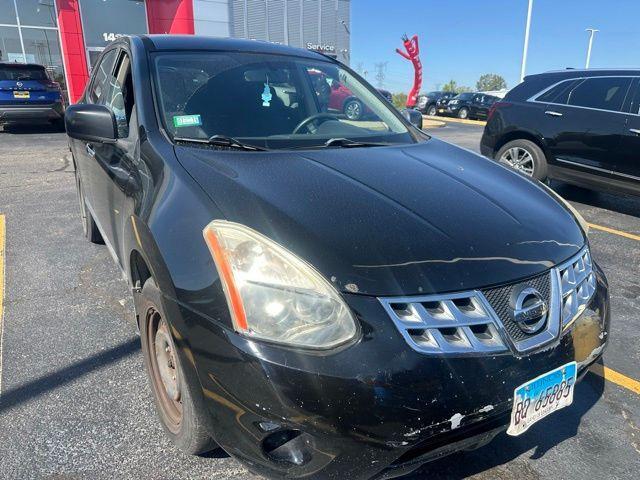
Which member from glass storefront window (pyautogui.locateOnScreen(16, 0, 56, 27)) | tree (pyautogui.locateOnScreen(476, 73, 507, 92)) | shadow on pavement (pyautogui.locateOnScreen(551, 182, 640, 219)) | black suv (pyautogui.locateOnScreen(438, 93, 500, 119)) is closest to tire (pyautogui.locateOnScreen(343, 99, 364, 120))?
shadow on pavement (pyautogui.locateOnScreen(551, 182, 640, 219))

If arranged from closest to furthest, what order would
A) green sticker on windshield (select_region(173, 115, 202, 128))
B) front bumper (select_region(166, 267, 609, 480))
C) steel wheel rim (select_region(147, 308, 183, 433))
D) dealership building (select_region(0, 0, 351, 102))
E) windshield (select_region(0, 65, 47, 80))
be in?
1. front bumper (select_region(166, 267, 609, 480))
2. steel wheel rim (select_region(147, 308, 183, 433))
3. green sticker on windshield (select_region(173, 115, 202, 128))
4. windshield (select_region(0, 65, 47, 80))
5. dealership building (select_region(0, 0, 351, 102))

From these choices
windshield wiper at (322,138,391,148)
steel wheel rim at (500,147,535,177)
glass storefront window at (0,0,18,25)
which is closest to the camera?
windshield wiper at (322,138,391,148)

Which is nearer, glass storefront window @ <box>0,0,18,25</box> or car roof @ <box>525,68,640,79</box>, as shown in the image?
car roof @ <box>525,68,640,79</box>

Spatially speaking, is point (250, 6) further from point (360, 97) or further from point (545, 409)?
point (545, 409)

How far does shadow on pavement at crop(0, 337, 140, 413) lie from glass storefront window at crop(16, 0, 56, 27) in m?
22.3

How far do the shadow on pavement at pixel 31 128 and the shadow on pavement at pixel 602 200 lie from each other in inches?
484

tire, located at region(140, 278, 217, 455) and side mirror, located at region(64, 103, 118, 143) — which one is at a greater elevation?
side mirror, located at region(64, 103, 118, 143)

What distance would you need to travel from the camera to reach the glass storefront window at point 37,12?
20453 millimetres

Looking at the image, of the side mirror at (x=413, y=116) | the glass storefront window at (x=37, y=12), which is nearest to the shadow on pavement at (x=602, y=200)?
the side mirror at (x=413, y=116)

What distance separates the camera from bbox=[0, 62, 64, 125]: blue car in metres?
11.7

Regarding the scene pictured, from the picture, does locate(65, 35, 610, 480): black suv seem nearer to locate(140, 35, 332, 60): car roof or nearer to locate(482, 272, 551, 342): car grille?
locate(482, 272, 551, 342): car grille

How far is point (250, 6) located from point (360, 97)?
23.8 m

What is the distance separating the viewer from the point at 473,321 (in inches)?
60.8

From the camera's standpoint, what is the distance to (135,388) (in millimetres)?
2537
